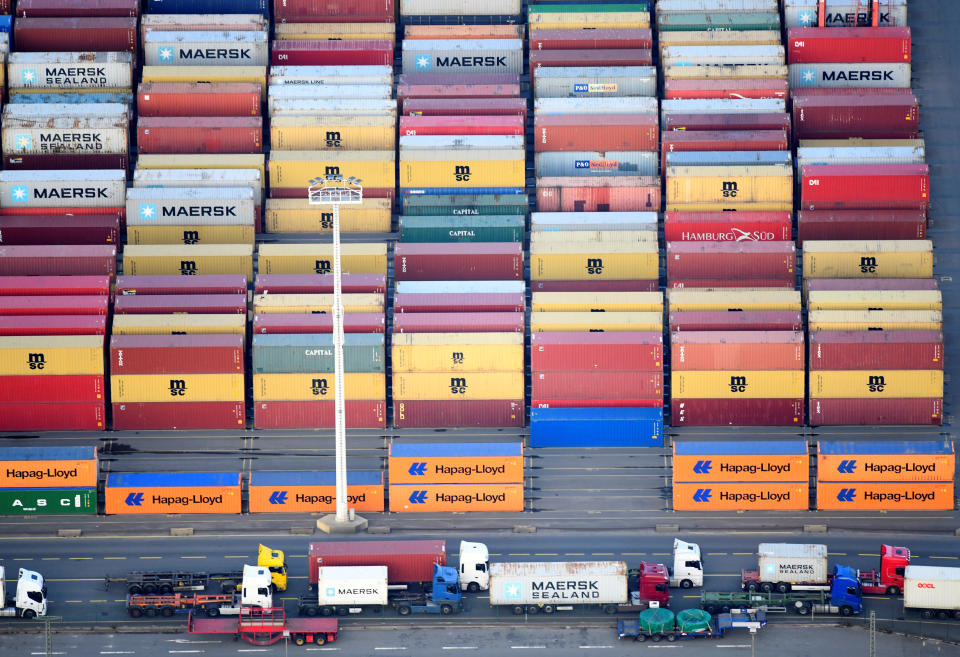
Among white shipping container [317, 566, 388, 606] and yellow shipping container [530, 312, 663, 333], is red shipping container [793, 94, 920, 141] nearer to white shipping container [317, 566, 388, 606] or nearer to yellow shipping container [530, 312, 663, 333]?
yellow shipping container [530, 312, 663, 333]

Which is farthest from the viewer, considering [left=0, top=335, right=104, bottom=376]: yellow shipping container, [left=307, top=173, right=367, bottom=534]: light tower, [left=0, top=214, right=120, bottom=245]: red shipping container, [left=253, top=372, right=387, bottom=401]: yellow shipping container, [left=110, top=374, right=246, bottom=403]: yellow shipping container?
[left=0, top=214, right=120, bottom=245]: red shipping container

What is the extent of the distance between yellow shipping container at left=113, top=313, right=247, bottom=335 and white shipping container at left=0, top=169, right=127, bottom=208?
669 inches

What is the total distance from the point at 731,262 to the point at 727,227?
4689 millimetres

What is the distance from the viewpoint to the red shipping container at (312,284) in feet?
588

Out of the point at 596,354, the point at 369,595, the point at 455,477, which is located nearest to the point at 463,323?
Result: the point at 596,354

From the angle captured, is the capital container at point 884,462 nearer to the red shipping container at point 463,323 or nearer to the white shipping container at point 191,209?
the red shipping container at point 463,323

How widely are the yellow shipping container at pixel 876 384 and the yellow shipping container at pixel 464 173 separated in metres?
32.1

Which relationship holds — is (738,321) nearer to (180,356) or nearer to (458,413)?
(458,413)

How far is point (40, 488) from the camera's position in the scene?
164m

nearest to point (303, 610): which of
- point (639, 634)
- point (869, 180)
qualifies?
point (639, 634)

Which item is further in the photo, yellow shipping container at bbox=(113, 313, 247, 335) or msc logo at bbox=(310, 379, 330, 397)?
yellow shipping container at bbox=(113, 313, 247, 335)

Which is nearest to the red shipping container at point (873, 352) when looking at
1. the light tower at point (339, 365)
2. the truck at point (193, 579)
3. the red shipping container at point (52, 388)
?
the light tower at point (339, 365)

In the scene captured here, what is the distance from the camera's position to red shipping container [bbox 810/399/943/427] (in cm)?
17525

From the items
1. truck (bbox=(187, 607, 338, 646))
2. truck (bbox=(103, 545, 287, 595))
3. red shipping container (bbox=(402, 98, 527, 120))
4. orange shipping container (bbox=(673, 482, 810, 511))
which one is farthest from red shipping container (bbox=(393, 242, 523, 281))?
truck (bbox=(187, 607, 338, 646))
